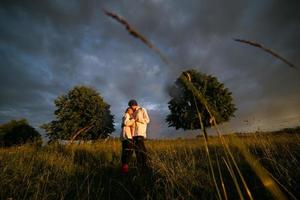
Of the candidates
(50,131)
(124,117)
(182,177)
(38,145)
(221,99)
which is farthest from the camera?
(221,99)

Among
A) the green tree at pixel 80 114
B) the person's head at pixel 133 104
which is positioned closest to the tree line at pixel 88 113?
the green tree at pixel 80 114

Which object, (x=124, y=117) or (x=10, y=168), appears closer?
(x=10, y=168)

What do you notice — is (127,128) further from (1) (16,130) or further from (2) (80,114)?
(1) (16,130)

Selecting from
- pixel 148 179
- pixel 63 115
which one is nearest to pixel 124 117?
pixel 148 179

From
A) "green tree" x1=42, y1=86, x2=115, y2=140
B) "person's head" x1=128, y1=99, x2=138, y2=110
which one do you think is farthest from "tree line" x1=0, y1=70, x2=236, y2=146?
"person's head" x1=128, y1=99, x2=138, y2=110

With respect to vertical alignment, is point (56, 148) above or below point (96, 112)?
below

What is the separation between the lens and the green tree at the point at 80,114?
19438 mm

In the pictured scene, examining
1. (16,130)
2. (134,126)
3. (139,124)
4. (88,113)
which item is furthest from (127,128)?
(16,130)

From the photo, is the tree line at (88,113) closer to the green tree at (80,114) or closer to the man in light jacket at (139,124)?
the green tree at (80,114)

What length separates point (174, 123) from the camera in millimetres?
23406

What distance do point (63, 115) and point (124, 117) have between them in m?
15.3

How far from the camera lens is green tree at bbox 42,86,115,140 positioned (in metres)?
19.4

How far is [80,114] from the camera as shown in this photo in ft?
68.0

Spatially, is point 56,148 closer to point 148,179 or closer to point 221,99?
point 148,179
